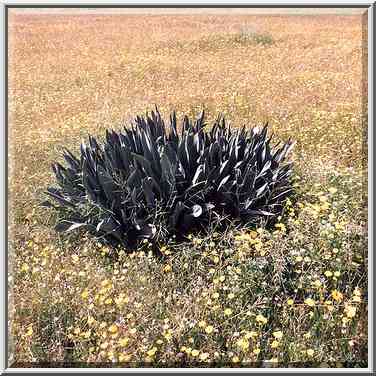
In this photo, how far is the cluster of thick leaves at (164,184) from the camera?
13.8 feet

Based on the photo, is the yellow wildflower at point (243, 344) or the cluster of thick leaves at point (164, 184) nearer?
the yellow wildflower at point (243, 344)

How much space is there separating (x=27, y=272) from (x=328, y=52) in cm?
721

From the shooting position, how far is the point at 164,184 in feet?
13.8

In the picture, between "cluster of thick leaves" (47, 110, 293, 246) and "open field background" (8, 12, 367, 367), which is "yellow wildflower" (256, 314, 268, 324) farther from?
"cluster of thick leaves" (47, 110, 293, 246)

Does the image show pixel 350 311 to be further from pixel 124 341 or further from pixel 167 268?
pixel 124 341

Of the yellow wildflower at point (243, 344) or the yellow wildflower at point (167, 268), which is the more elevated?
the yellow wildflower at point (167, 268)

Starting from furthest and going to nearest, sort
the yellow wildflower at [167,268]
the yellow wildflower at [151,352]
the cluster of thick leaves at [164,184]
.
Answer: the cluster of thick leaves at [164,184]
the yellow wildflower at [167,268]
the yellow wildflower at [151,352]

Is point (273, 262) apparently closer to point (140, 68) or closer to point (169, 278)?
point (169, 278)

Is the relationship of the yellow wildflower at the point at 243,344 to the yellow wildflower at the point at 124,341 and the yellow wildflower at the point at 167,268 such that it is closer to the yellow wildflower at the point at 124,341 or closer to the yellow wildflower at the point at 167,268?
the yellow wildflower at the point at 124,341

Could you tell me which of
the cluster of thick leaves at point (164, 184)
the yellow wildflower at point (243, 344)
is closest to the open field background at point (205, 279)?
the yellow wildflower at point (243, 344)

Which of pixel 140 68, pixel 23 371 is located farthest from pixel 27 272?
pixel 140 68

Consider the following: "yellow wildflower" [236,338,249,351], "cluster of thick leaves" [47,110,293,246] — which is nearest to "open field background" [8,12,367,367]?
"yellow wildflower" [236,338,249,351]

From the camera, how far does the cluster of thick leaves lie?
4.21 m

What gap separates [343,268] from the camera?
3924mm
